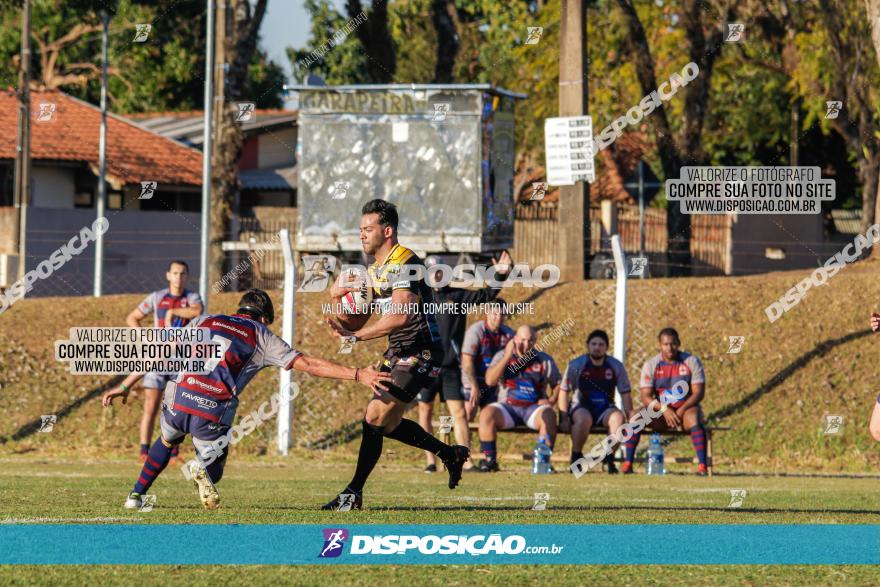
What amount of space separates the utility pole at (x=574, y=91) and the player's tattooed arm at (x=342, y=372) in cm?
1301

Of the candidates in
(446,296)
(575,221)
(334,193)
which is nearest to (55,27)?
(334,193)

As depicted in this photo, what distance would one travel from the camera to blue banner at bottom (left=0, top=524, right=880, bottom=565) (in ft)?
24.9

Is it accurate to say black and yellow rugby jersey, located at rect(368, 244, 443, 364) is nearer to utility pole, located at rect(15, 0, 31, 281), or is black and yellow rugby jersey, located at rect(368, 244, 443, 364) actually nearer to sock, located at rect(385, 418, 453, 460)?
sock, located at rect(385, 418, 453, 460)

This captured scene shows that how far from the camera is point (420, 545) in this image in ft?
25.8

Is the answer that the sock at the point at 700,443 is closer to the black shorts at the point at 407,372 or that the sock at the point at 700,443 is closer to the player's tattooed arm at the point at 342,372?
the black shorts at the point at 407,372

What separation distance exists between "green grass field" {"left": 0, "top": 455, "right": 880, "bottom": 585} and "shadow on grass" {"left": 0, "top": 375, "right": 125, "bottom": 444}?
132 centimetres

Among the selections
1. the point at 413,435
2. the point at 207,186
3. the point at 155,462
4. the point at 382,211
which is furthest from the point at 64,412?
the point at 382,211

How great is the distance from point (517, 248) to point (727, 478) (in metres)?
18.0

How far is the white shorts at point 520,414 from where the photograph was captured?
16.5 metres

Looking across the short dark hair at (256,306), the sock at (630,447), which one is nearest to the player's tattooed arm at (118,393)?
the short dark hair at (256,306)

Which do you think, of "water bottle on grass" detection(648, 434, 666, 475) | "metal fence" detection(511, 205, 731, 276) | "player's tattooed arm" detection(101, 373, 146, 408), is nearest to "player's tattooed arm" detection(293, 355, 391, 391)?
"player's tattooed arm" detection(101, 373, 146, 408)

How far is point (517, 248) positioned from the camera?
33812 mm

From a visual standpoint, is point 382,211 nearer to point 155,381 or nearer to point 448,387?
point 448,387

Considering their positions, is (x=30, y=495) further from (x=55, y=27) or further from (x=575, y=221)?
(x=55, y=27)
